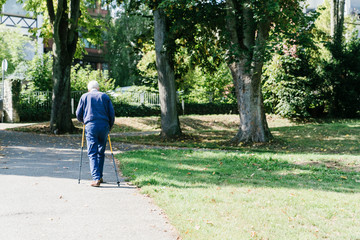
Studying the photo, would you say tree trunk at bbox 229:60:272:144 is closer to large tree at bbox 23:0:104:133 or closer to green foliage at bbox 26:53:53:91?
large tree at bbox 23:0:104:133

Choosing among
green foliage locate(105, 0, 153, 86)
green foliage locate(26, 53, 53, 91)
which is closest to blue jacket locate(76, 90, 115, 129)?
green foliage locate(26, 53, 53, 91)

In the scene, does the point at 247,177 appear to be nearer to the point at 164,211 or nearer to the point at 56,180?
the point at 164,211

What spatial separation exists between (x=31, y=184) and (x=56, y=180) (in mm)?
537

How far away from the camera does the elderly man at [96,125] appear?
22.8ft

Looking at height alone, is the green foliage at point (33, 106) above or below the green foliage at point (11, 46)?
below

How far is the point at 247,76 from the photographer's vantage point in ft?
48.6

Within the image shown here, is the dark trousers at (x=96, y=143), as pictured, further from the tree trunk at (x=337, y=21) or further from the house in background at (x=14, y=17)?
the house in background at (x=14, y=17)

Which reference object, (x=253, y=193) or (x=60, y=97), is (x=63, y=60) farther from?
(x=253, y=193)

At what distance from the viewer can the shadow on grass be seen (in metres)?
7.20

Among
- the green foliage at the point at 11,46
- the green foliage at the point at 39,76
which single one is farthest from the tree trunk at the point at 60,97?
the green foliage at the point at 11,46

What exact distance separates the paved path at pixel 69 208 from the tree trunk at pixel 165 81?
7970mm

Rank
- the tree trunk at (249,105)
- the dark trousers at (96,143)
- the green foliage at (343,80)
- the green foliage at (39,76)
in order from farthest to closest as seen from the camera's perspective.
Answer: the green foliage at (39,76), the green foliage at (343,80), the tree trunk at (249,105), the dark trousers at (96,143)

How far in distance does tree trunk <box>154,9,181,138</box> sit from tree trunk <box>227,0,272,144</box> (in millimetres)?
2878

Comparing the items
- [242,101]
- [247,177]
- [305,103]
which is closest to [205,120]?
[305,103]
